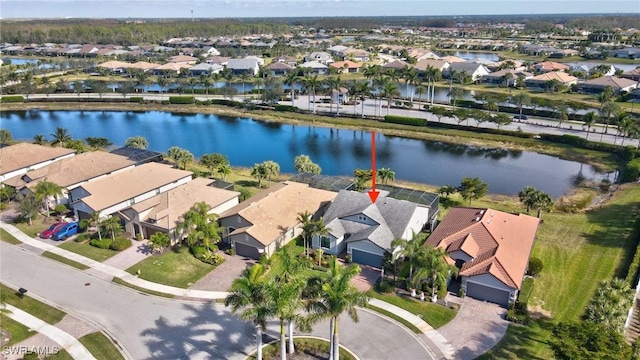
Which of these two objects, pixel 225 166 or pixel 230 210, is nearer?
pixel 230 210

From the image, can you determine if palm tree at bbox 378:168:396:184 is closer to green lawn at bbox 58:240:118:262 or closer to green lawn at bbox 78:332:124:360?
green lawn at bbox 58:240:118:262

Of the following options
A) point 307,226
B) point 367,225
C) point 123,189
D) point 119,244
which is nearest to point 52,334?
point 119,244

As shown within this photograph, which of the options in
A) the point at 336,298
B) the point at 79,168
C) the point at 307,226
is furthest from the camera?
the point at 79,168

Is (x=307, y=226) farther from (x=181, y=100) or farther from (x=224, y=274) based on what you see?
(x=181, y=100)

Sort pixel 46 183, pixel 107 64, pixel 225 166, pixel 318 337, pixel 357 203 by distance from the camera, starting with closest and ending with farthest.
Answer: pixel 318 337 → pixel 357 203 → pixel 46 183 → pixel 225 166 → pixel 107 64

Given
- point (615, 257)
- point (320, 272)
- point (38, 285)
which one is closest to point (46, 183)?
point (38, 285)

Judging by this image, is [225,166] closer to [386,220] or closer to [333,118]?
[386,220]

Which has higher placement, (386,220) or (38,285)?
(386,220)
